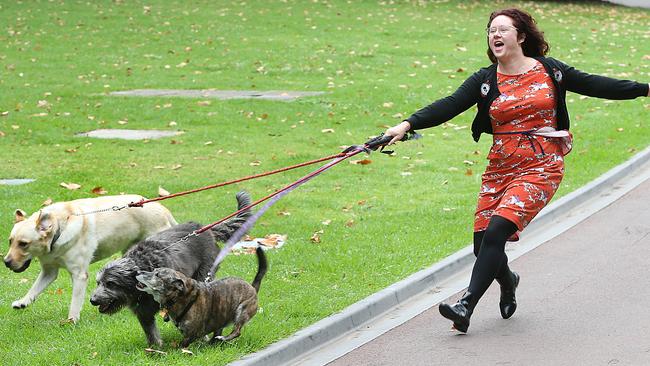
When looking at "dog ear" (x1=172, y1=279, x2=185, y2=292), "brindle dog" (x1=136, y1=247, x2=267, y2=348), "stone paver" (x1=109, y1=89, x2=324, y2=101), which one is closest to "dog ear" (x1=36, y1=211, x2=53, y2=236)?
"brindle dog" (x1=136, y1=247, x2=267, y2=348)

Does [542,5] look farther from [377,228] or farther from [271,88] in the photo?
[377,228]

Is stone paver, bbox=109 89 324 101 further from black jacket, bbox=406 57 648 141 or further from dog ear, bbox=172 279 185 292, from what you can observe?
dog ear, bbox=172 279 185 292

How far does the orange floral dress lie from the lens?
643 cm

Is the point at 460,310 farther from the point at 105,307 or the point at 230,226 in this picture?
the point at 105,307

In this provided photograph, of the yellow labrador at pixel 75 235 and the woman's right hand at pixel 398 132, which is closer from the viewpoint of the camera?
the woman's right hand at pixel 398 132

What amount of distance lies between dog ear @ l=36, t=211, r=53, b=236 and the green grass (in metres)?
A: 0.62

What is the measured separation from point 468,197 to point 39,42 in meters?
15.9

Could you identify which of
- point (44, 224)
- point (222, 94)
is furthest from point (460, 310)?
point (222, 94)

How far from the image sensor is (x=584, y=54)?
22.2 m

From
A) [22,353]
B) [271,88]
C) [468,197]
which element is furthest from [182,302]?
[271,88]

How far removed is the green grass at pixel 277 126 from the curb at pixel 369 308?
0.12 metres

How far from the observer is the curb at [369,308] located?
625 cm

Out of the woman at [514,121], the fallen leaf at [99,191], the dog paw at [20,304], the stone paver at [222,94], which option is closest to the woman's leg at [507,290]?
the woman at [514,121]

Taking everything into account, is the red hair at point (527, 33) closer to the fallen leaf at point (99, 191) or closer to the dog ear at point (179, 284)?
the dog ear at point (179, 284)
